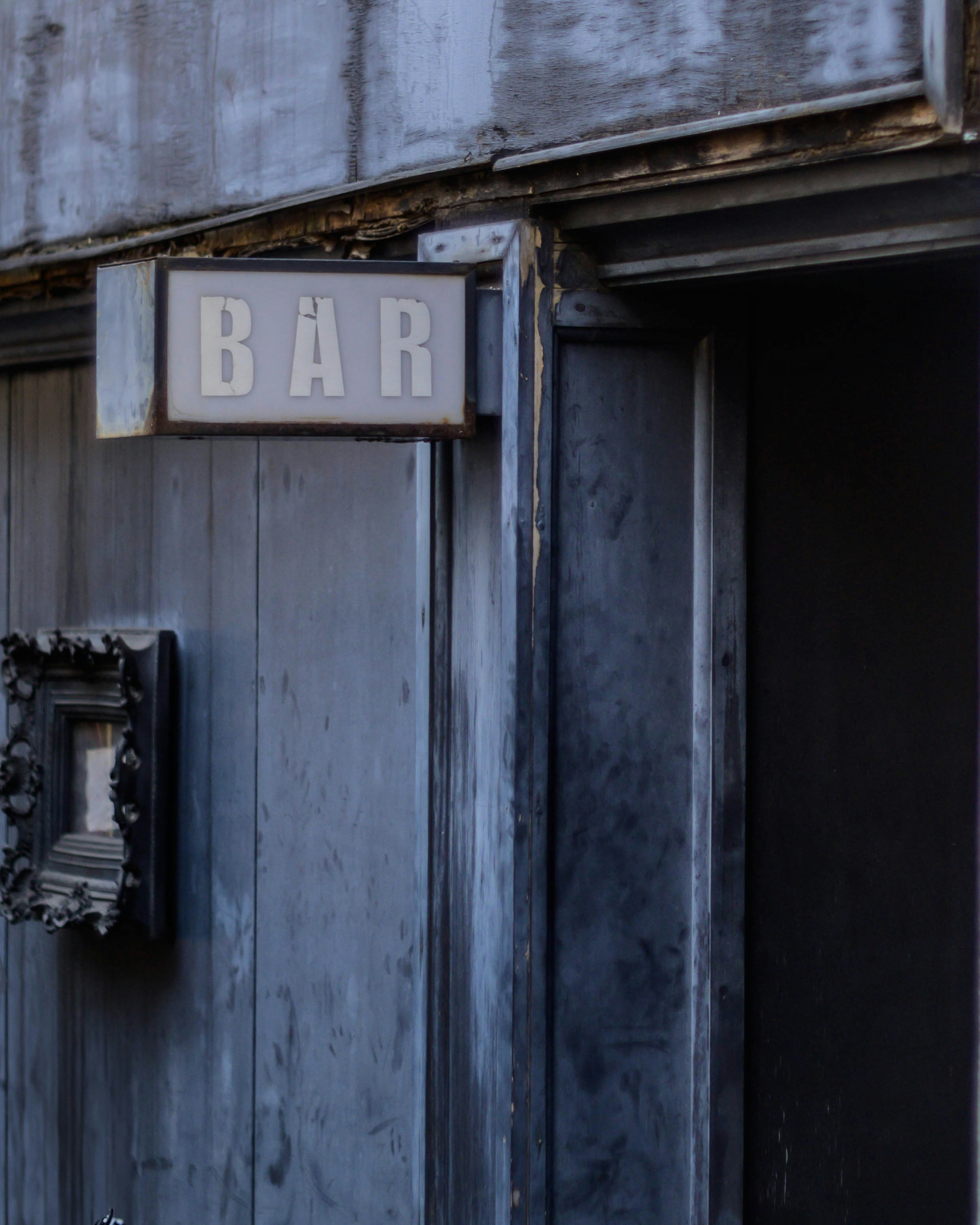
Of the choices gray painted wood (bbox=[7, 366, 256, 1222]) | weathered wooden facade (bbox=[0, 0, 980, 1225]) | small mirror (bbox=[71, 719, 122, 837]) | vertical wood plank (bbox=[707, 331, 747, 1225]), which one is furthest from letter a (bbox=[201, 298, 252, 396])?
small mirror (bbox=[71, 719, 122, 837])

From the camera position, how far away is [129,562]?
4438mm

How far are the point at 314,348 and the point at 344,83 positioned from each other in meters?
0.98

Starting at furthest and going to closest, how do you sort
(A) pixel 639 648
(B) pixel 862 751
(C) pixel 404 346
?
(B) pixel 862 751, (A) pixel 639 648, (C) pixel 404 346

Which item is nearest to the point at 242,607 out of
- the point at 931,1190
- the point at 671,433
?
the point at 671,433

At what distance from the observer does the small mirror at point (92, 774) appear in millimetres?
4434

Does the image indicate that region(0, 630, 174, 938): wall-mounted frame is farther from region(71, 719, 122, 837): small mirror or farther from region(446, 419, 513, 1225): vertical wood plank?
region(446, 419, 513, 1225): vertical wood plank

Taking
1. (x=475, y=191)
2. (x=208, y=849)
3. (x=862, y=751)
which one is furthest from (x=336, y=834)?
(x=475, y=191)

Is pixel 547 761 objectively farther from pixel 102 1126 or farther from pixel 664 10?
pixel 102 1126

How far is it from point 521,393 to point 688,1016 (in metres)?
1.33

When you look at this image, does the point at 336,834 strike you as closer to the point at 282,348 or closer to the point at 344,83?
the point at 282,348

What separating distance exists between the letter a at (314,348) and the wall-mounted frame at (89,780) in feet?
4.65

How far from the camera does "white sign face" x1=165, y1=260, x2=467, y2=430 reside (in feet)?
A: 9.62

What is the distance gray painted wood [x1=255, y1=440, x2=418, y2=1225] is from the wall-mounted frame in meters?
0.35

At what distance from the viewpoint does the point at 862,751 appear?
10.9ft
